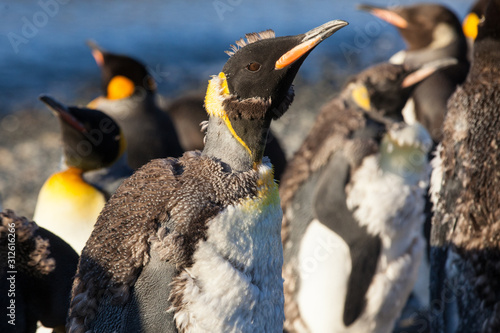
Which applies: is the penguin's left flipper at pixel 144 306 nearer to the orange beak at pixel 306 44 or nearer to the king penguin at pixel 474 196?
the orange beak at pixel 306 44

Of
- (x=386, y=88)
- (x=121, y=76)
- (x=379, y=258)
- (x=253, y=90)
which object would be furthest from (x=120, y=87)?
(x=253, y=90)

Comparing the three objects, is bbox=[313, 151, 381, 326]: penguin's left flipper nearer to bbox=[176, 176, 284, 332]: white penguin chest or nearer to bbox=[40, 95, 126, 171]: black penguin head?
bbox=[40, 95, 126, 171]: black penguin head

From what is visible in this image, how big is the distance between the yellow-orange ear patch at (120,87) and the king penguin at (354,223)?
6.44 ft

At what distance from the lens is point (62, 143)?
3514 mm

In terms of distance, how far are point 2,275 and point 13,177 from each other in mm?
5257

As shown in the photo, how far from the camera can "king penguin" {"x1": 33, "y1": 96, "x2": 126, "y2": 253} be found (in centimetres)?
323

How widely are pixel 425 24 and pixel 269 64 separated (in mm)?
4104

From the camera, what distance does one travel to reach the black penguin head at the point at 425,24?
5.50 m

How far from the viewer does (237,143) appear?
2049mm

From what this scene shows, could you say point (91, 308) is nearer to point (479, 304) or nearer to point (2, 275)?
point (2, 275)

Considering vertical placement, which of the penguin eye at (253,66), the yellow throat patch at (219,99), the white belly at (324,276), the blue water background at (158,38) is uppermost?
the penguin eye at (253,66)

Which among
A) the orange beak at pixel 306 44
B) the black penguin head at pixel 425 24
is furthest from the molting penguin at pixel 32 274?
the black penguin head at pixel 425 24

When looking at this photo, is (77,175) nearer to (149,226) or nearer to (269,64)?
(149,226)

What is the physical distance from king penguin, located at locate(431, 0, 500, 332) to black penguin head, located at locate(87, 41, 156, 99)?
114 inches
